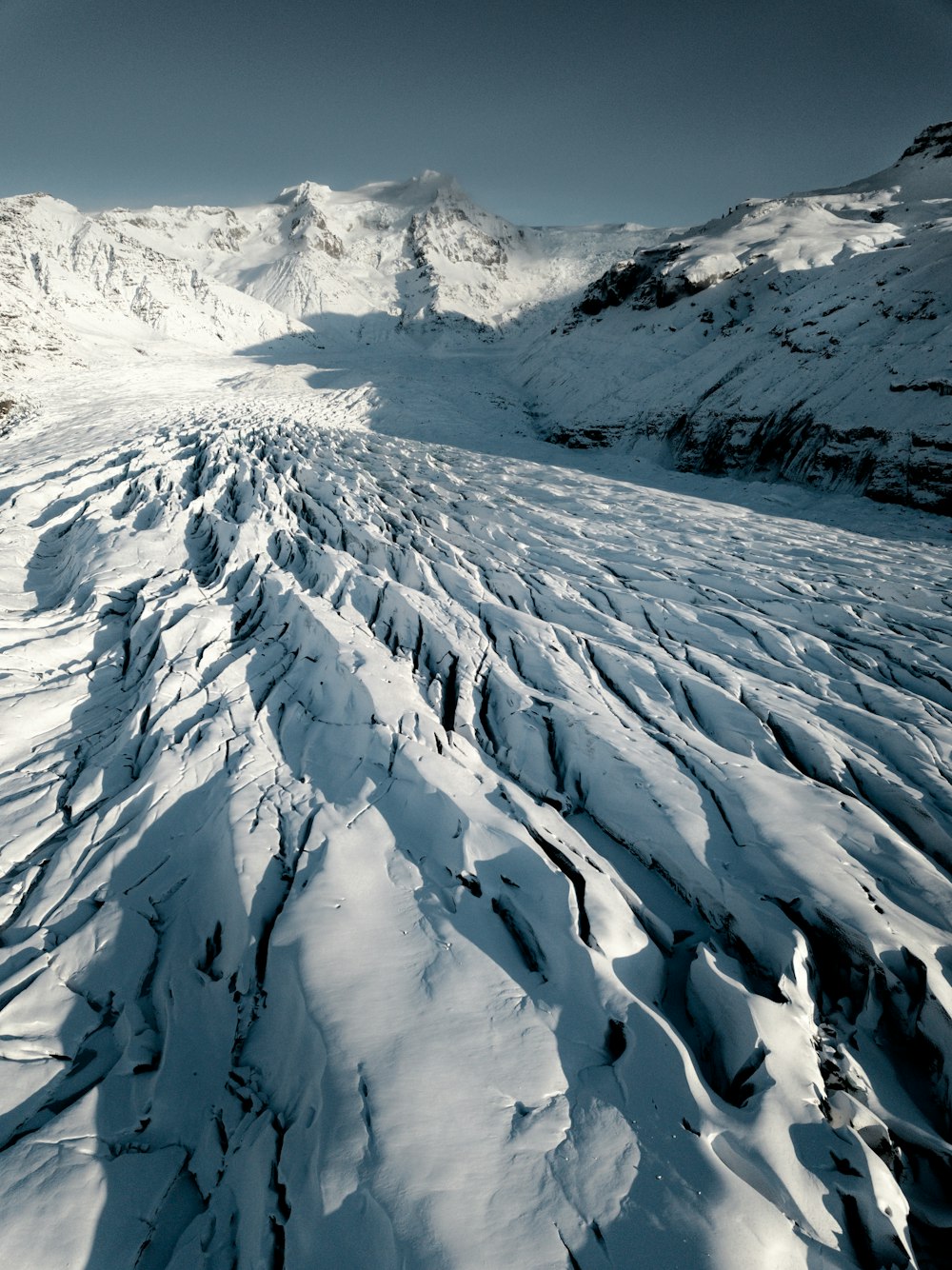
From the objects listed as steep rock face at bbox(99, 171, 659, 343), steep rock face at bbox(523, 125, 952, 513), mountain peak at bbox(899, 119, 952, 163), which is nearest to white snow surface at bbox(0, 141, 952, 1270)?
steep rock face at bbox(523, 125, 952, 513)

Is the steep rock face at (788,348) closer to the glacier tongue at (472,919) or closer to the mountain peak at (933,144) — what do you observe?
the mountain peak at (933,144)

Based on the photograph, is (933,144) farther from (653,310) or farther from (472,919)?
(472,919)

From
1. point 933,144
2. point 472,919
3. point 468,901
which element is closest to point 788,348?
point 468,901

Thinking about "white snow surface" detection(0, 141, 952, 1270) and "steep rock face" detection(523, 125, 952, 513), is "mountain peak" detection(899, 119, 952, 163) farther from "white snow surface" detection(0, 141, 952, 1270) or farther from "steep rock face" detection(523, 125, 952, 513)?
"white snow surface" detection(0, 141, 952, 1270)

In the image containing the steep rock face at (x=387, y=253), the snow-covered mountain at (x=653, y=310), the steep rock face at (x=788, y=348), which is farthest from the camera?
the steep rock face at (x=387, y=253)

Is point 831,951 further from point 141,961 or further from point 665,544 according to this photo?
point 665,544

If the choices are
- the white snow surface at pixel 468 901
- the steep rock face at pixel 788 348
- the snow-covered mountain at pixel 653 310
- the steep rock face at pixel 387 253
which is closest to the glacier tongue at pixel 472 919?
the white snow surface at pixel 468 901

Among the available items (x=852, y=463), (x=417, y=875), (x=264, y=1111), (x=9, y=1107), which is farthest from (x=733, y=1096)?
(x=852, y=463)

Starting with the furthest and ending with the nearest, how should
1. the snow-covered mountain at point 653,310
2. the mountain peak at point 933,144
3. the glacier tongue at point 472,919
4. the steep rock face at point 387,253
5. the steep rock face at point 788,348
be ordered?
1. the steep rock face at point 387,253
2. the mountain peak at point 933,144
3. the snow-covered mountain at point 653,310
4. the steep rock face at point 788,348
5. the glacier tongue at point 472,919
